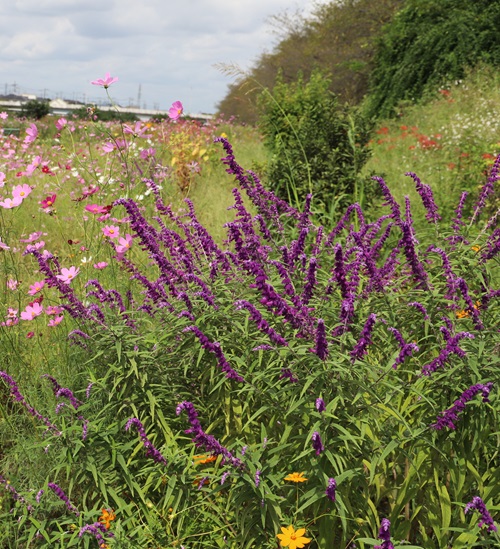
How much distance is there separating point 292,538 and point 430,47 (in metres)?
19.0

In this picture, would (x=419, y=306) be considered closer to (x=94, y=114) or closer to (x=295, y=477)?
(x=295, y=477)

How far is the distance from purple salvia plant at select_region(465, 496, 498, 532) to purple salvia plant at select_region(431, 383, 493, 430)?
24 cm

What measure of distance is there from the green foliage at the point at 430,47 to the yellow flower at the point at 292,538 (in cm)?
1658

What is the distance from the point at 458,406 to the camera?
6.32 feet

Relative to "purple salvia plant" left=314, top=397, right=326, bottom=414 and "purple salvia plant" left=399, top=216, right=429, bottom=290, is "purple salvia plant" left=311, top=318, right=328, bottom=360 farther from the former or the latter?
"purple salvia plant" left=399, top=216, right=429, bottom=290

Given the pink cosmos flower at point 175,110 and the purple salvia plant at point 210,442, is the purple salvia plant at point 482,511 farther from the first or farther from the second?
the pink cosmos flower at point 175,110

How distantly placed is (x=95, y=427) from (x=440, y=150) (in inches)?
339

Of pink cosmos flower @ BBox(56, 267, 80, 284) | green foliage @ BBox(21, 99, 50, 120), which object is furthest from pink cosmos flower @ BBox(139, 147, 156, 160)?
green foliage @ BBox(21, 99, 50, 120)

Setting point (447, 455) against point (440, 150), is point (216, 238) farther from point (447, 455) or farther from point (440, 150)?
point (440, 150)

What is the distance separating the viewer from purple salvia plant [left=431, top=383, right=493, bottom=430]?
1.88 m

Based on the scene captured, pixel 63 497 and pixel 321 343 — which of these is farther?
pixel 63 497

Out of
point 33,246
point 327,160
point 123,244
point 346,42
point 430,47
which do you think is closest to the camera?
point 33,246

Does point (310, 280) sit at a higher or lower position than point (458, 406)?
higher

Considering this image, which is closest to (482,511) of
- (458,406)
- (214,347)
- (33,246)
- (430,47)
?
(458,406)
